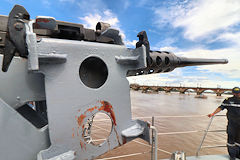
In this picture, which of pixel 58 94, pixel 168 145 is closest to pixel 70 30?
pixel 58 94

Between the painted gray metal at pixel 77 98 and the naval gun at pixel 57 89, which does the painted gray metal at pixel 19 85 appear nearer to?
the naval gun at pixel 57 89

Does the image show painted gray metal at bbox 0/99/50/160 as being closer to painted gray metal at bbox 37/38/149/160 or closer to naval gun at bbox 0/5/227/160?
naval gun at bbox 0/5/227/160

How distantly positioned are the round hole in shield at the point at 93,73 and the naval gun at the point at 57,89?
255 millimetres

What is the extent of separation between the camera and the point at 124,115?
56.9 inches

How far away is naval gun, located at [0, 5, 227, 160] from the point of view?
39.4 inches

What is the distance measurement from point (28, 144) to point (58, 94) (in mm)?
492

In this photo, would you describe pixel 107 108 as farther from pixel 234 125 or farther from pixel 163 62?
pixel 234 125

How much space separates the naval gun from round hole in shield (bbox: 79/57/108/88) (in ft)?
A: 0.84

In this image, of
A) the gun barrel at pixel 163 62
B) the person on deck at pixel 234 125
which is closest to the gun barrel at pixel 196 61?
the gun barrel at pixel 163 62

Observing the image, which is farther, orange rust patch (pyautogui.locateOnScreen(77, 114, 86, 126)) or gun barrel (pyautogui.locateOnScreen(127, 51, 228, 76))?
gun barrel (pyautogui.locateOnScreen(127, 51, 228, 76))

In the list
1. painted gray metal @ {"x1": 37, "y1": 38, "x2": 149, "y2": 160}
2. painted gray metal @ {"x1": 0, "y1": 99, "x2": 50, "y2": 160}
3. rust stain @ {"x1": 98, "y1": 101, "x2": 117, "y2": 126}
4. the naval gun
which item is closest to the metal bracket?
the naval gun

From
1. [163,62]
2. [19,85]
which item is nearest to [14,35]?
[19,85]

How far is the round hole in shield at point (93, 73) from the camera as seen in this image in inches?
61.6

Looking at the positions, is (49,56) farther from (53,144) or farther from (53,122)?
(53,144)
